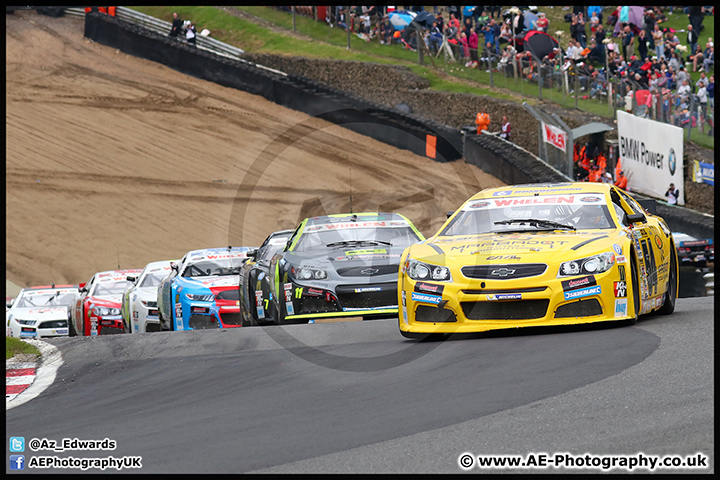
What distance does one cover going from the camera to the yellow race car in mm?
7785

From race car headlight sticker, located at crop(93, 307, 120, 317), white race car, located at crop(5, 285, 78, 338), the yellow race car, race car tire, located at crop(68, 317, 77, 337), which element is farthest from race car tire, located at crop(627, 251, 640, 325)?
white race car, located at crop(5, 285, 78, 338)

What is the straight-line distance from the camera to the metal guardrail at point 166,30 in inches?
1509

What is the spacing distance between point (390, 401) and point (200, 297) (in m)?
7.19

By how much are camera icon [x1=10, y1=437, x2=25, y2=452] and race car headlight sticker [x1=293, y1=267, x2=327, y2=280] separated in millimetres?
4952

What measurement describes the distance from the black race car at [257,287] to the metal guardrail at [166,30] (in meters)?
23.3

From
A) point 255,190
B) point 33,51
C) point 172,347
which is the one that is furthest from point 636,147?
point 33,51

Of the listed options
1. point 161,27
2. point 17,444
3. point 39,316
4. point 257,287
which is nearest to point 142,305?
point 257,287

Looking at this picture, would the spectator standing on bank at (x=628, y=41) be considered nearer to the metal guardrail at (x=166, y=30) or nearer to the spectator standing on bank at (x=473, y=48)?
the spectator standing on bank at (x=473, y=48)

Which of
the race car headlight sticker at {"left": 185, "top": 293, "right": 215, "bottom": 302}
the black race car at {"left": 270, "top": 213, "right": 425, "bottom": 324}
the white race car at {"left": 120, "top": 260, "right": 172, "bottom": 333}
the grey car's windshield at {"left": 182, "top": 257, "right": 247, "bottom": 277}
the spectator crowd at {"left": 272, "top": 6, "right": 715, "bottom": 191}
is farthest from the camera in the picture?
the spectator crowd at {"left": 272, "top": 6, "right": 715, "bottom": 191}

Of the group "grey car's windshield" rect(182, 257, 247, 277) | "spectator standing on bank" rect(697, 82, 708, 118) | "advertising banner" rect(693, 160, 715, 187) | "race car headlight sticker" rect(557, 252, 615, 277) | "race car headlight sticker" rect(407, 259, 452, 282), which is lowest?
"grey car's windshield" rect(182, 257, 247, 277)

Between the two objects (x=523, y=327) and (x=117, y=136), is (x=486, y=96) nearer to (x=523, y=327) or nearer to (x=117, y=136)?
(x=117, y=136)

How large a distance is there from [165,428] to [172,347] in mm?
3526

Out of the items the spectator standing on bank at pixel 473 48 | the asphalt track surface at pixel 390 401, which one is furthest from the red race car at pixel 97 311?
the spectator standing on bank at pixel 473 48

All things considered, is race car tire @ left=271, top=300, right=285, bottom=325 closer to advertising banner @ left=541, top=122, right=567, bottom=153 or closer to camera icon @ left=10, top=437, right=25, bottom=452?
camera icon @ left=10, top=437, right=25, bottom=452
